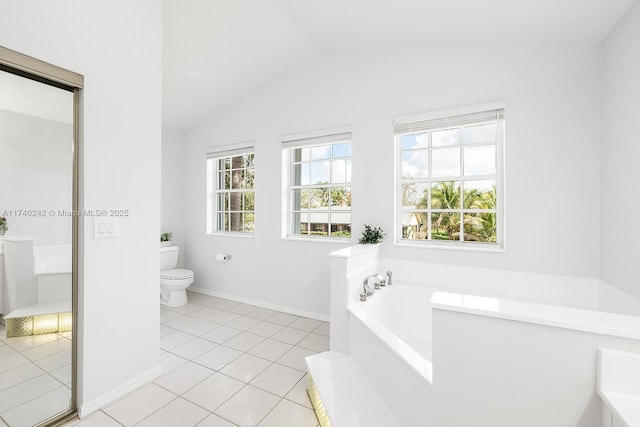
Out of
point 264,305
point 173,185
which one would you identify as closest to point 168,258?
point 173,185

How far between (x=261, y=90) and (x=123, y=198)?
7.30 ft

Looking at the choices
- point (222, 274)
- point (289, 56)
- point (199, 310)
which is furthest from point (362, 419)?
point (289, 56)

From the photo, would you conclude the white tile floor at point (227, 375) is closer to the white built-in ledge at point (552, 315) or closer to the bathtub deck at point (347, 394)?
the bathtub deck at point (347, 394)

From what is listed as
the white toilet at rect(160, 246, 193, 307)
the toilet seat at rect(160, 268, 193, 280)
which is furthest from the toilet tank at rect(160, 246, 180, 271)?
the toilet seat at rect(160, 268, 193, 280)

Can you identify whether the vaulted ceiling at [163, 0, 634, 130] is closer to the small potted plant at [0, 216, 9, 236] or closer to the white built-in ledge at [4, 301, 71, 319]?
the small potted plant at [0, 216, 9, 236]

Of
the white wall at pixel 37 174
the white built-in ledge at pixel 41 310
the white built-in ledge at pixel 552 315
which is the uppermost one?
the white wall at pixel 37 174

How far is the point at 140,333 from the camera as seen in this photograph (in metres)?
1.88

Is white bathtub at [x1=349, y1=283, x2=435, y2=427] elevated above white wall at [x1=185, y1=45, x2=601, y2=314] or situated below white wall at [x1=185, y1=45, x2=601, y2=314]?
below

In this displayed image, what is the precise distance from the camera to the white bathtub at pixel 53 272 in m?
1.54

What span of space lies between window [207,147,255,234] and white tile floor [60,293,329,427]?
1.23 meters

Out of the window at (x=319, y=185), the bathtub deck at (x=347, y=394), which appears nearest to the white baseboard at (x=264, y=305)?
the window at (x=319, y=185)

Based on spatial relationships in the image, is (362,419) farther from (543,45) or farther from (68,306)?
(543,45)

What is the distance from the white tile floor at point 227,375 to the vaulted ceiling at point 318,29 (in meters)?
2.65

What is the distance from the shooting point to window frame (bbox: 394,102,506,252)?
234 cm
